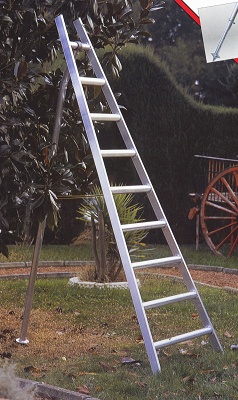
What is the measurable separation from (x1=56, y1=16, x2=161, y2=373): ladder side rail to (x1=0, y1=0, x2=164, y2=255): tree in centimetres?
27

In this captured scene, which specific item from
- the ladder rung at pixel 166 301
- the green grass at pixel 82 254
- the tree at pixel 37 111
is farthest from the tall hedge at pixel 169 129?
the ladder rung at pixel 166 301

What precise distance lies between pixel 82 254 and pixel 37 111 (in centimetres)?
481

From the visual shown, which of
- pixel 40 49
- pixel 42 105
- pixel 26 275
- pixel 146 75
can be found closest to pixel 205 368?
pixel 42 105

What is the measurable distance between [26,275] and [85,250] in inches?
92.0

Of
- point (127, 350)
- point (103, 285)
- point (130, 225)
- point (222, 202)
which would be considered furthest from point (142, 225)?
point (222, 202)

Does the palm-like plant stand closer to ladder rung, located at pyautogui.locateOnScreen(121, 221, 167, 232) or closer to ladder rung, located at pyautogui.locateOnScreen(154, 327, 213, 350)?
ladder rung, located at pyautogui.locateOnScreen(121, 221, 167, 232)

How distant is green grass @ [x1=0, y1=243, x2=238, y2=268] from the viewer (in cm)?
902

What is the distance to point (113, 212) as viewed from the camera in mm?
3930

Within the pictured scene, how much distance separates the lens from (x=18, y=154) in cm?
433

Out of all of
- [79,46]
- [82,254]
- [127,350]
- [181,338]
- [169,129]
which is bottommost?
[82,254]

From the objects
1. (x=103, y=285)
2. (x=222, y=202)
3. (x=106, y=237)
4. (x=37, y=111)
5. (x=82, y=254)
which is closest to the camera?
(x=37, y=111)

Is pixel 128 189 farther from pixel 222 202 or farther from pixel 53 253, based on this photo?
pixel 222 202

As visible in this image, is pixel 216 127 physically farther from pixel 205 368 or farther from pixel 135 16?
pixel 135 16

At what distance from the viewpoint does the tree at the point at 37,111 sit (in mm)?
4391
